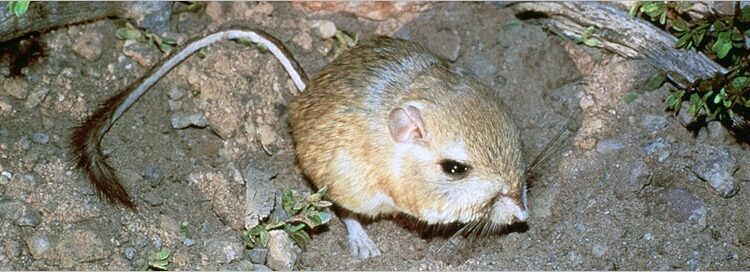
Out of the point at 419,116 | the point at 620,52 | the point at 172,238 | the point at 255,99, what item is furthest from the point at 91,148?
the point at 620,52

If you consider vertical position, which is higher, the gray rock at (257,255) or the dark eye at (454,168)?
the dark eye at (454,168)

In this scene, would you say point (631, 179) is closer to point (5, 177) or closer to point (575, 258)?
point (575, 258)

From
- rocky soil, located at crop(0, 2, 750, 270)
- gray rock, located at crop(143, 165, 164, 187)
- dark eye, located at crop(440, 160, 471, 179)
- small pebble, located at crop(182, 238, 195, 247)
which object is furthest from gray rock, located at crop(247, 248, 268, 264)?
dark eye, located at crop(440, 160, 471, 179)

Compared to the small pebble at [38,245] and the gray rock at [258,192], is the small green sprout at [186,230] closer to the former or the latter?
the gray rock at [258,192]

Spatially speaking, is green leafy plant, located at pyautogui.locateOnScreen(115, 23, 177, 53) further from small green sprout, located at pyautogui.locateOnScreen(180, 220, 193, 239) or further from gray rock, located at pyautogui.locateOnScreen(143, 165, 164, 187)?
small green sprout, located at pyautogui.locateOnScreen(180, 220, 193, 239)

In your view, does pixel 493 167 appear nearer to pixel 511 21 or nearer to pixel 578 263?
pixel 578 263

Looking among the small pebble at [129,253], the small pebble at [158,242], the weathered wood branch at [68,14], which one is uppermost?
the weathered wood branch at [68,14]

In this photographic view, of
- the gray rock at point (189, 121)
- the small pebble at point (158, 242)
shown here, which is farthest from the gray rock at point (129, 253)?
the gray rock at point (189, 121)
